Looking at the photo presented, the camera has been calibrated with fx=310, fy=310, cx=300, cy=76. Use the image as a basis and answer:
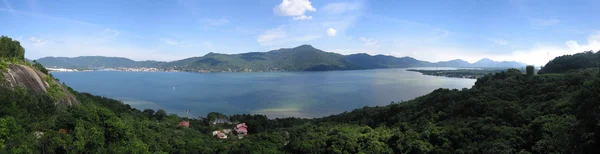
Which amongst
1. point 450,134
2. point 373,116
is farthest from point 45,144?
point 373,116

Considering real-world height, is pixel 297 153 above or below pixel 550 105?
below

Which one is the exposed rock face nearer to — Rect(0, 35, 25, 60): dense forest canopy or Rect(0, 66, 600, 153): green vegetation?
Rect(0, 66, 600, 153): green vegetation

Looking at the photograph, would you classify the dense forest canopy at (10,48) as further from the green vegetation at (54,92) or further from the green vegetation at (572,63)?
the green vegetation at (572,63)

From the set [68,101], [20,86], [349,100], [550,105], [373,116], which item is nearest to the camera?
[20,86]

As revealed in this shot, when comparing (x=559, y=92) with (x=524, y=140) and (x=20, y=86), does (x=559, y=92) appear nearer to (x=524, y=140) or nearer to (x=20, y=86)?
(x=524, y=140)

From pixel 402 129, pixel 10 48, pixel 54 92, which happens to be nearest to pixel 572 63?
pixel 402 129

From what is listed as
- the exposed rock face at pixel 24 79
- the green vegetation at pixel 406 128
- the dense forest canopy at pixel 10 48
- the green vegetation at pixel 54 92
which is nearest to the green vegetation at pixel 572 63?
the green vegetation at pixel 406 128
